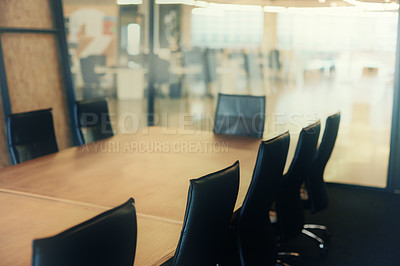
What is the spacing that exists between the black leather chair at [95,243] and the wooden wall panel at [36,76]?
3918 mm

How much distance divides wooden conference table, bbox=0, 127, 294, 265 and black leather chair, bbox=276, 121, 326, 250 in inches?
12.7

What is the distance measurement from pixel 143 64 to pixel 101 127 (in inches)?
97.4

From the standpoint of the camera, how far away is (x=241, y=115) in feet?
14.4

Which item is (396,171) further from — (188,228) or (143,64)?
(188,228)

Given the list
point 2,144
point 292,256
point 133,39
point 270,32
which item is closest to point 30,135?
point 2,144

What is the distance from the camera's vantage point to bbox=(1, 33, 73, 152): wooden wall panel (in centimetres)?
464

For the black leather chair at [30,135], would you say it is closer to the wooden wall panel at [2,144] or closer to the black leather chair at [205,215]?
the wooden wall panel at [2,144]

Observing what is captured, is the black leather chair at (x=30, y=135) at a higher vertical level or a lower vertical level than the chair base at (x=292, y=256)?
higher

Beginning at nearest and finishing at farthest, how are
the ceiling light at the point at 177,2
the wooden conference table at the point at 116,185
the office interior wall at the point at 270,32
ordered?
the wooden conference table at the point at 116,185
the office interior wall at the point at 270,32
the ceiling light at the point at 177,2

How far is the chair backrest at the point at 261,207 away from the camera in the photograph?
224 centimetres

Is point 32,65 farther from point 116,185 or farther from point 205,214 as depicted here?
point 205,214

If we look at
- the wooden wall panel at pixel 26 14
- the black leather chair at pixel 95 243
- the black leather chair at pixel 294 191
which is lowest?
the black leather chair at pixel 294 191

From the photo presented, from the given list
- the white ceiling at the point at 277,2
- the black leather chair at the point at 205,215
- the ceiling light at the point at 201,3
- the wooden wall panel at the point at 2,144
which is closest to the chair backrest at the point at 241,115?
the white ceiling at the point at 277,2

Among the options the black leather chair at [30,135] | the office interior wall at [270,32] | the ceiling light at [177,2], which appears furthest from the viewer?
the ceiling light at [177,2]
